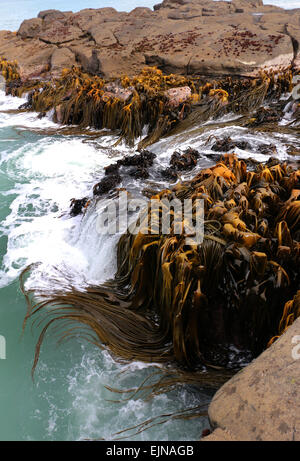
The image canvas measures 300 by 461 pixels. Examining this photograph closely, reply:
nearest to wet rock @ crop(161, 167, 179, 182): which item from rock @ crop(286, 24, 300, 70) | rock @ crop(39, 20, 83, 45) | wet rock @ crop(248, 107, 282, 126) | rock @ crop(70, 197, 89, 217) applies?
rock @ crop(70, 197, 89, 217)

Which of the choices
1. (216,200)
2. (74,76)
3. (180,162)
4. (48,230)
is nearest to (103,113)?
(74,76)

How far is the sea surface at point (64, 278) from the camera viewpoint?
2.19 meters

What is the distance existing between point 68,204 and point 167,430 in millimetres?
3496

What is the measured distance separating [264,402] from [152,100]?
21.5 feet

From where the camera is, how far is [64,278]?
3.43 metres

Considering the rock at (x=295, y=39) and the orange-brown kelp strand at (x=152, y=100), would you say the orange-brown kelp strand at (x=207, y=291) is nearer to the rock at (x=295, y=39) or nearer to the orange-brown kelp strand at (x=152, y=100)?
the orange-brown kelp strand at (x=152, y=100)

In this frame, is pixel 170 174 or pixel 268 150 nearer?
pixel 170 174

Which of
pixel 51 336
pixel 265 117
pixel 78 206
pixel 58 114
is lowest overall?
pixel 51 336

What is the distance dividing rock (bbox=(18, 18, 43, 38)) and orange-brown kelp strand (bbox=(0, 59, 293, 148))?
21.8 ft

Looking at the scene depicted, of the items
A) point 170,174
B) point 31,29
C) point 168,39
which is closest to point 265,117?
point 170,174

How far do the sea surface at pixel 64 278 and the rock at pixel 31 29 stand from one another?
933 cm

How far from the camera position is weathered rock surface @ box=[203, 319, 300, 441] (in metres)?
1.40

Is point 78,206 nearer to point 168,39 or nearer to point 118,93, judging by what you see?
point 118,93

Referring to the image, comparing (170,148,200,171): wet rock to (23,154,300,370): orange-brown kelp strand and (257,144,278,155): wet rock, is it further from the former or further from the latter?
(23,154,300,370): orange-brown kelp strand
